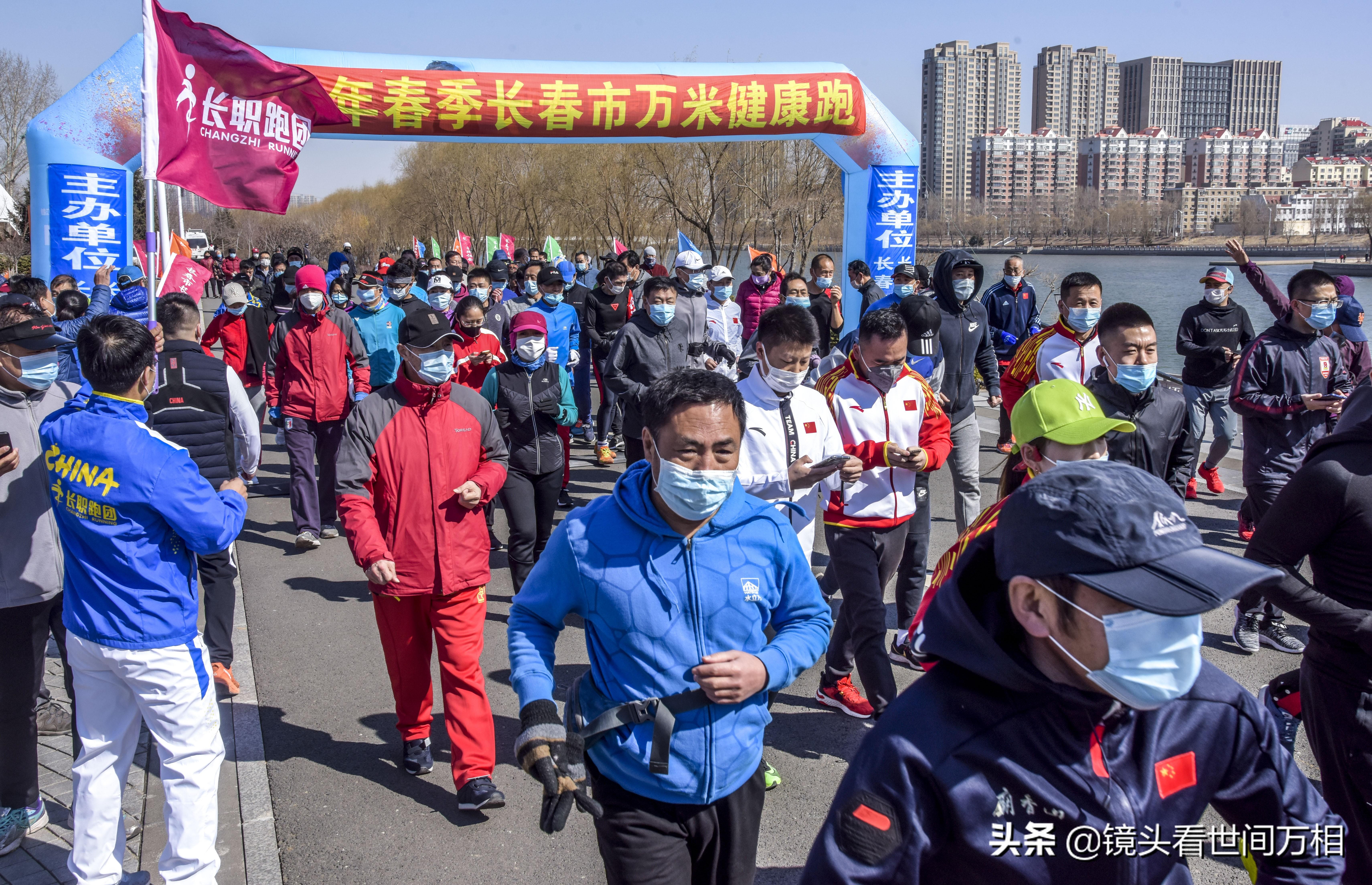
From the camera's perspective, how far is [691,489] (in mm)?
2629

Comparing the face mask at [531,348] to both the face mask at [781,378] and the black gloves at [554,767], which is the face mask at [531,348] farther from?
the black gloves at [554,767]

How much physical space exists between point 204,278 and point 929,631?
7687 millimetres

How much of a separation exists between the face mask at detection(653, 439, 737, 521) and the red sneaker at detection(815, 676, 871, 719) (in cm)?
284

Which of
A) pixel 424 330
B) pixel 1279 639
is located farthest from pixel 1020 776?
pixel 1279 639

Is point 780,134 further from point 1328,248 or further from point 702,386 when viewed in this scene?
point 1328,248

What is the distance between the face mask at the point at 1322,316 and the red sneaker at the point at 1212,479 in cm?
324

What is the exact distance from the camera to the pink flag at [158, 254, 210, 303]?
775cm

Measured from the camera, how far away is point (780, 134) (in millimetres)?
14023

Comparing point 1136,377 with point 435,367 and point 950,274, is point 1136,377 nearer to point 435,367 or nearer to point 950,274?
point 435,367

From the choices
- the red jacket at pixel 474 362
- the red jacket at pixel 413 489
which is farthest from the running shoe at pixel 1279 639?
the red jacket at pixel 474 362

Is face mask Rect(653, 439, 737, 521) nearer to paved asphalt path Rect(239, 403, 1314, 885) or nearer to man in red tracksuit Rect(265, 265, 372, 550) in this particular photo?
paved asphalt path Rect(239, 403, 1314, 885)

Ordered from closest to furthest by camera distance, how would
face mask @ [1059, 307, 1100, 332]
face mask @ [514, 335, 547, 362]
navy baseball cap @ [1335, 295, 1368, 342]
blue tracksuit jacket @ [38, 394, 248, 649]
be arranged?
blue tracksuit jacket @ [38, 394, 248, 649]
face mask @ [1059, 307, 1100, 332]
face mask @ [514, 335, 547, 362]
navy baseball cap @ [1335, 295, 1368, 342]

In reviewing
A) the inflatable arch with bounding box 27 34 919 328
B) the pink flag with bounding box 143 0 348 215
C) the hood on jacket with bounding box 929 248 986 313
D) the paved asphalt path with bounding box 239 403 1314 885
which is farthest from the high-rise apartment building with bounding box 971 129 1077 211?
the paved asphalt path with bounding box 239 403 1314 885

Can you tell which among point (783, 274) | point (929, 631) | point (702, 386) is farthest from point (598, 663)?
point (783, 274)
